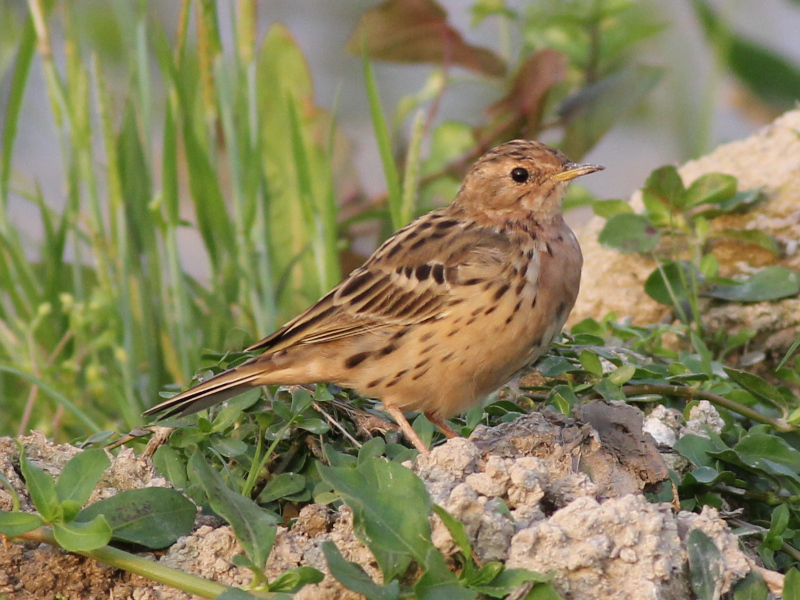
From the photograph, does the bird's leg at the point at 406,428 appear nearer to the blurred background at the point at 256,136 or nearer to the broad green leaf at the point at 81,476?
the blurred background at the point at 256,136

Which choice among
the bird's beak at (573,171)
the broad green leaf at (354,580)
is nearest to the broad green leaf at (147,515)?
the broad green leaf at (354,580)

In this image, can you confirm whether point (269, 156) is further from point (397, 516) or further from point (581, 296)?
point (397, 516)

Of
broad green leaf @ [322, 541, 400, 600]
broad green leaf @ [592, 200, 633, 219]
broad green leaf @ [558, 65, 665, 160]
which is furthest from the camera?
broad green leaf @ [558, 65, 665, 160]

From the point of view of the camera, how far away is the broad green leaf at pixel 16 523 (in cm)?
255

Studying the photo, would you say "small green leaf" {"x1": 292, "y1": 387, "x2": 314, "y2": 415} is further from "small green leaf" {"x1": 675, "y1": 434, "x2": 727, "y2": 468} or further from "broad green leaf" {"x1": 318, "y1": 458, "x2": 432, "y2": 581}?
"small green leaf" {"x1": 675, "y1": 434, "x2": 727, "y2": 468}

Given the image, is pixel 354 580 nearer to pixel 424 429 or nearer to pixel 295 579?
pixel 295 579

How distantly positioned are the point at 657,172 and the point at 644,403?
134cm

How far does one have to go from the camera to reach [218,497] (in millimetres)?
2672

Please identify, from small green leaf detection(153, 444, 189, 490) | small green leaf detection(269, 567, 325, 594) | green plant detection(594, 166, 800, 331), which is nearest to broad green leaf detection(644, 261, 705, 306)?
green plant detection(594, 166, 800, 331)

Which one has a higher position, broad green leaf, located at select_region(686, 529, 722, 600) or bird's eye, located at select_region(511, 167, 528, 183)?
bird's eye, located at select_region(511, 167, 528, 183)

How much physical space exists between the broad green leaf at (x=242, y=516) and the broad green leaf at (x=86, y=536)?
0.25m

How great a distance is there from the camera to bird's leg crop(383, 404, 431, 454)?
332 centimetres

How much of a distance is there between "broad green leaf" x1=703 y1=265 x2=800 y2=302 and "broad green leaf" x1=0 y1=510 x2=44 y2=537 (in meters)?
2.92

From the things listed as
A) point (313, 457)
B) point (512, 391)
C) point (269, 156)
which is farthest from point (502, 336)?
point (269, 156)
